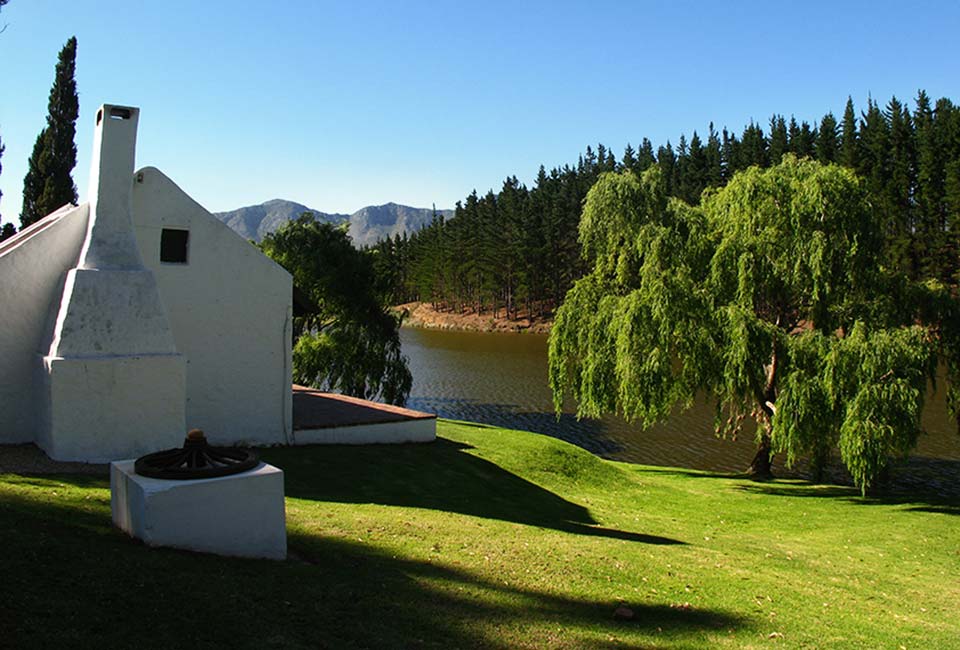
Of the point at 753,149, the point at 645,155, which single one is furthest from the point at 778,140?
the point at 645,155

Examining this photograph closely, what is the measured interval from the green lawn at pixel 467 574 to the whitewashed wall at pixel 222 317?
1196 mm

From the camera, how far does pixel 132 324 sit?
35.7ft

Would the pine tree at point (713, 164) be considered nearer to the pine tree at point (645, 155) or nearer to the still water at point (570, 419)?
the pine tree at point (645, 155)

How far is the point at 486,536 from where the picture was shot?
912cm

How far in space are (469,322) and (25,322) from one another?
7339cm

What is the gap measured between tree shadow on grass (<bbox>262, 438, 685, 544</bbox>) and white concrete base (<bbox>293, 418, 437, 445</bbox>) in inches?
15.9

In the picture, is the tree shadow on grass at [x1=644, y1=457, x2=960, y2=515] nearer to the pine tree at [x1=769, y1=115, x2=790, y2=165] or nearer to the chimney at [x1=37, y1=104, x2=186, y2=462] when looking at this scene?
the chimney at [x1=37, y1=104, x2=186, y2=462]

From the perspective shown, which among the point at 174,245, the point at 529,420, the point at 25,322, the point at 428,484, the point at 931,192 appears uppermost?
the point at 931,192

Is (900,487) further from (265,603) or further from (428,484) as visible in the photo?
(265,603)

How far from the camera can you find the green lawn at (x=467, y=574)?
16.8ft

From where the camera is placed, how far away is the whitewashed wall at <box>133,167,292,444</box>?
1369 cm

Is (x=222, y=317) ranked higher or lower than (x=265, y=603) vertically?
higher

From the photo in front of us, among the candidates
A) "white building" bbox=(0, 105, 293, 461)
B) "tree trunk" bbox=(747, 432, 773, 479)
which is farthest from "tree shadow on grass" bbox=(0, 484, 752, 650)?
"tree trunk" bbox=(747, 432, 773, 479)

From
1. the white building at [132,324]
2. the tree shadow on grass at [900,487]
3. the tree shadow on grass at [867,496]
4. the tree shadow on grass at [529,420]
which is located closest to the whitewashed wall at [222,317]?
the white building at [132,324]
